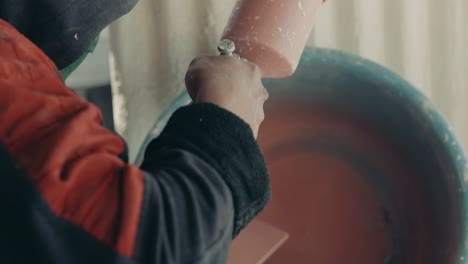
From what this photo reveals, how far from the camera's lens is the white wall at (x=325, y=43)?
3.43 feet

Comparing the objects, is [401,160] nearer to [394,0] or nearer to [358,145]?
[358,145]

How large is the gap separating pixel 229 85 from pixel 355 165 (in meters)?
0.55

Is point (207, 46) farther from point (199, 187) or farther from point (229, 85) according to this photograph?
point (199, 187)

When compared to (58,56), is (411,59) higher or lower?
lower

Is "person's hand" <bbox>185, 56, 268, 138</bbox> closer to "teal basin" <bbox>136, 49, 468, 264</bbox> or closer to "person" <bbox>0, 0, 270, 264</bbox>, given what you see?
"person" <bbox>0, 0, 270, 264</bbox>

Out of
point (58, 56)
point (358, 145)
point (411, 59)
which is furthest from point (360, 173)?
point (58, 56)

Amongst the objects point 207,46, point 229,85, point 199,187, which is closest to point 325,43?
point 207,46

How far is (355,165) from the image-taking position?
3.43 ft

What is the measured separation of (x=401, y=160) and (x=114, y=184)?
2.12 ft

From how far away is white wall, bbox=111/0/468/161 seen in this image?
3.43ft

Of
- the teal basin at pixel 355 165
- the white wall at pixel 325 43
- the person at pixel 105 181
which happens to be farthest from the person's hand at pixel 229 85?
the white wall at pixel 325 43

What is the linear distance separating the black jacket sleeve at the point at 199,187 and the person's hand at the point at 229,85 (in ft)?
0.12

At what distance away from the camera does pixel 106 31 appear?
105 centimetres

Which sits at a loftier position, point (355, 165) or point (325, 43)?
point (325, 43)
